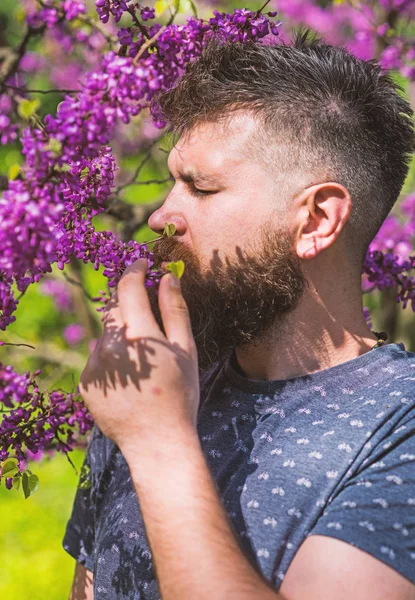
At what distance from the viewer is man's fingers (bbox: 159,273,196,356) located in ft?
5.36

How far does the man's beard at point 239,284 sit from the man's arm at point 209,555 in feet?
1.66


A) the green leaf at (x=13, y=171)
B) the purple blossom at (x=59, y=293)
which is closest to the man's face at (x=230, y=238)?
the green leaf at (x=13, y=171)

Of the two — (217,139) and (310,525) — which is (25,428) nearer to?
(310,525)

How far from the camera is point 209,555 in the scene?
4.74 feet

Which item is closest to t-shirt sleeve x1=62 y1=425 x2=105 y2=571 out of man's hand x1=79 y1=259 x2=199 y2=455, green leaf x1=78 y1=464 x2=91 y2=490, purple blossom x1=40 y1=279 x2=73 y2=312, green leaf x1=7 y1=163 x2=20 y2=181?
green leaf x1=78 y1=464 x2=91 y2=490

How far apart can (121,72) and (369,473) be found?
3.12ft

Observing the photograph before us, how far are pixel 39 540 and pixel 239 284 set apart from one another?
10.4ft

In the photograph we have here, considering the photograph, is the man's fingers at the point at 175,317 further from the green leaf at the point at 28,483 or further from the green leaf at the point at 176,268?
the green leaf at the point at 28,483

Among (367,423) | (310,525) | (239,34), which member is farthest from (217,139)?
(310,525)

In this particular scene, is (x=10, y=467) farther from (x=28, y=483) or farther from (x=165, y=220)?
(x=165, y=220)

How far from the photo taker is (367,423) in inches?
68.2

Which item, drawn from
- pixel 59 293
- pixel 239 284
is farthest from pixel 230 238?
pixel 59 293

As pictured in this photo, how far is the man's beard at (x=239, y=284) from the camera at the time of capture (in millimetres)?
1993

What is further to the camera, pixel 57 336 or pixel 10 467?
pixel 57 336
